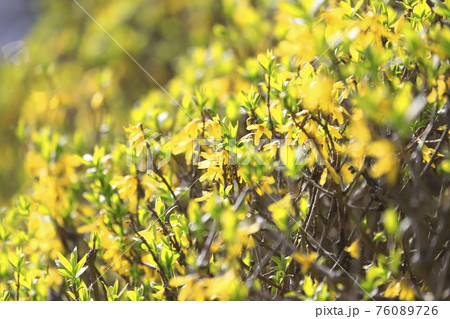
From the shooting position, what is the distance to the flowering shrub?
45.9 inches

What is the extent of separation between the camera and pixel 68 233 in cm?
184

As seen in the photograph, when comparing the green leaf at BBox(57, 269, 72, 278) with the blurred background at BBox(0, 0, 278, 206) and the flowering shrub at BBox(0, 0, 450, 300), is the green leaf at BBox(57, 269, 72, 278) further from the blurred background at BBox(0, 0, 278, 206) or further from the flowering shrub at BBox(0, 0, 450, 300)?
the blurred background at BBox(0, 0, 278, 206)

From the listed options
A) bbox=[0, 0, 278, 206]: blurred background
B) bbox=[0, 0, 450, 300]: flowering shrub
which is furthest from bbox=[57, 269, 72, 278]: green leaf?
bbox=[0, 0, 278, 206]: blurred background

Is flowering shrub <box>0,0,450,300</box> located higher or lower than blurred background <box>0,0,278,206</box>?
higher

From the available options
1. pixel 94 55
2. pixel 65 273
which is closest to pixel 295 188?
pixel 65 273

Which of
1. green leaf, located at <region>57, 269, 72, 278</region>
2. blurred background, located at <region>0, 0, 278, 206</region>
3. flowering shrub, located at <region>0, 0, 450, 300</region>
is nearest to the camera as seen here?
flowering shrub, located at <region>0, 0, 450, 300</region>

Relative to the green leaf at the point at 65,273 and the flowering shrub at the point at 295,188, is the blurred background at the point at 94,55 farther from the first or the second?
the green leaf at the point at 65,273

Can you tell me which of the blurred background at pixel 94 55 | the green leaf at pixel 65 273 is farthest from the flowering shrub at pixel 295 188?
the blurred background at pixel 94 55

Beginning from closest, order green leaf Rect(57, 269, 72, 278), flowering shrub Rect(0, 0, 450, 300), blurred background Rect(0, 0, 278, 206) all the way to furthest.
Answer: flowering shrub Rect(0, 0, 450, 300), green leaf Rect(57, 269, 72, 278), blurred background Rect(0, 0, 278, 206)

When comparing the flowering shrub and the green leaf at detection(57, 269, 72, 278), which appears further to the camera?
the green leaf at detection(57, 269, 72, 278)

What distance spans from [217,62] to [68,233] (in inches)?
43.4

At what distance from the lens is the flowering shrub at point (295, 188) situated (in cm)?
117
